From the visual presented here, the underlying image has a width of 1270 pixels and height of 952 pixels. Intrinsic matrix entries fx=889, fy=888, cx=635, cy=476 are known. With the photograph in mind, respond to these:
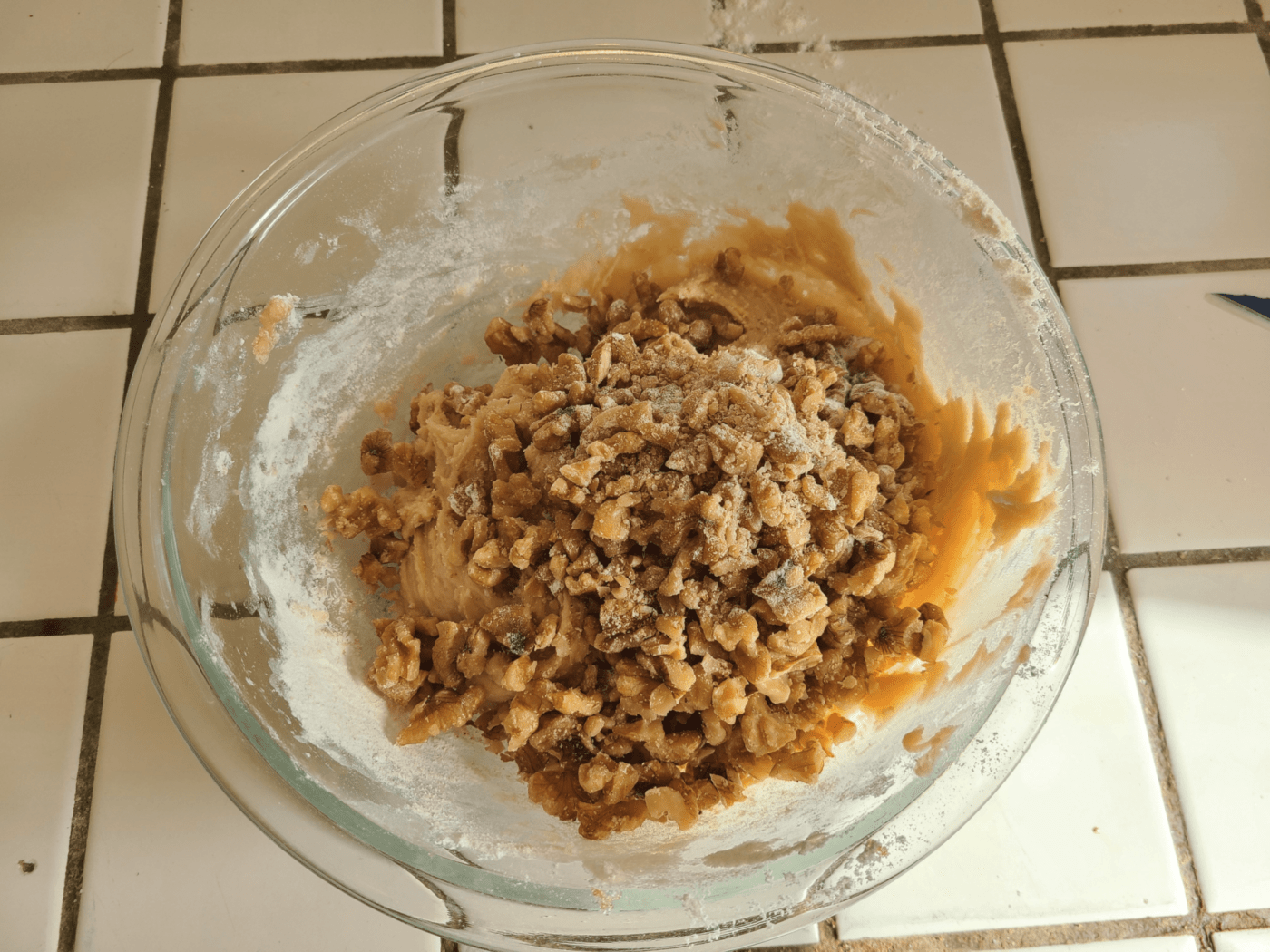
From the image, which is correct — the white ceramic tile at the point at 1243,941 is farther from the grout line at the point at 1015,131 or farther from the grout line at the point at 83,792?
the grout line at the point at 83,792

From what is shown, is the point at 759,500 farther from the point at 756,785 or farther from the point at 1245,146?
the point at 1245,146

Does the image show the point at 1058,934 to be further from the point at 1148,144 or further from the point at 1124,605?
the point at 1148,144

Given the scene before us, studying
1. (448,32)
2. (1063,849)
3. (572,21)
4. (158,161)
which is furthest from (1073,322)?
(158,161)

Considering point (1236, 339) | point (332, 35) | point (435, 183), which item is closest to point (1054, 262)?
point (1236, 339)

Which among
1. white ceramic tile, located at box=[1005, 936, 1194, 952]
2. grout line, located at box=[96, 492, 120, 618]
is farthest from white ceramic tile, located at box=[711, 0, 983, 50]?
white ceramic tile, located at box=[1005, 936, 1194, 952]

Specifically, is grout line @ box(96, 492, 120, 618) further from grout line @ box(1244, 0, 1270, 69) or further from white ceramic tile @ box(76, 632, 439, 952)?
grout line @ box(1244, 0, 1270, 69)

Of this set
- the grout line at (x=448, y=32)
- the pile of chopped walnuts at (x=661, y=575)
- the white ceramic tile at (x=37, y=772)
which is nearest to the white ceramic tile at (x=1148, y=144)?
the pile of chopped walnuts at (x=661, y=575)
